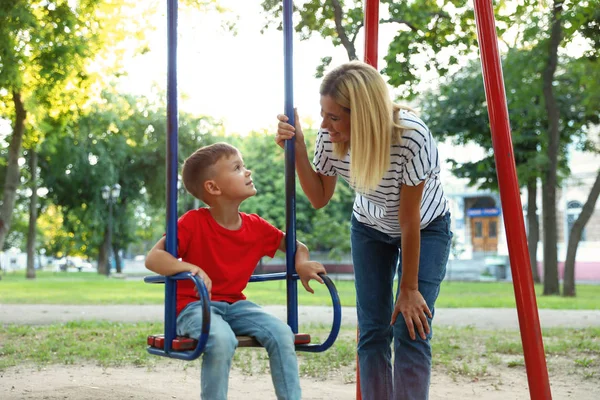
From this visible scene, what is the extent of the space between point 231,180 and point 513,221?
1.20 metres

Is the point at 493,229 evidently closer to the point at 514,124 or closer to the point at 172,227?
the point at 514,124

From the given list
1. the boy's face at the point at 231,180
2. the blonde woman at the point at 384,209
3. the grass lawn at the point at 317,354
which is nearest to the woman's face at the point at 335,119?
the blonde woman at the point at 384,209

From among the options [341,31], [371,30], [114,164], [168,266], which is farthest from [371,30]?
[114,164]

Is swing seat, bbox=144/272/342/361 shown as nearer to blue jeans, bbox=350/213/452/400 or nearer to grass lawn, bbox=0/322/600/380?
blue jeans, bbox=350/213/452/400

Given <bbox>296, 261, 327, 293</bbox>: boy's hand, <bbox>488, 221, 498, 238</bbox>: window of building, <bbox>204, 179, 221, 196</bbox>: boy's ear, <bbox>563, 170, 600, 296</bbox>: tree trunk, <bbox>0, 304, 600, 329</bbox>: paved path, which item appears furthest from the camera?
<bbox>488, 221, 498, 238</bbox>: window of building

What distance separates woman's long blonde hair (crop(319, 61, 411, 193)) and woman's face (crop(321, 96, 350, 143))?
0.07 feet

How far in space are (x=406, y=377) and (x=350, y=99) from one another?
3.53 ft

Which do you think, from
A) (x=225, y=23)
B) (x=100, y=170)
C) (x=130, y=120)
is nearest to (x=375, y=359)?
(x=225, y=23)

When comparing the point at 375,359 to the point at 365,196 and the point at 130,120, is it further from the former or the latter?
the point at 130,120

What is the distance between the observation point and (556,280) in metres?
16.8

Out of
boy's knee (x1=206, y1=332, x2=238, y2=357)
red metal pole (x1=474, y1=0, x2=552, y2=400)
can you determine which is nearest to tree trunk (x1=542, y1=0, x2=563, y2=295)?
red metal pole (x1=474, y1=0, x2=552, y2=400)

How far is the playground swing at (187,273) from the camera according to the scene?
2.96m

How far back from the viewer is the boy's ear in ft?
10.8

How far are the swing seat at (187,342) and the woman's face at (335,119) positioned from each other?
0.84 metres
